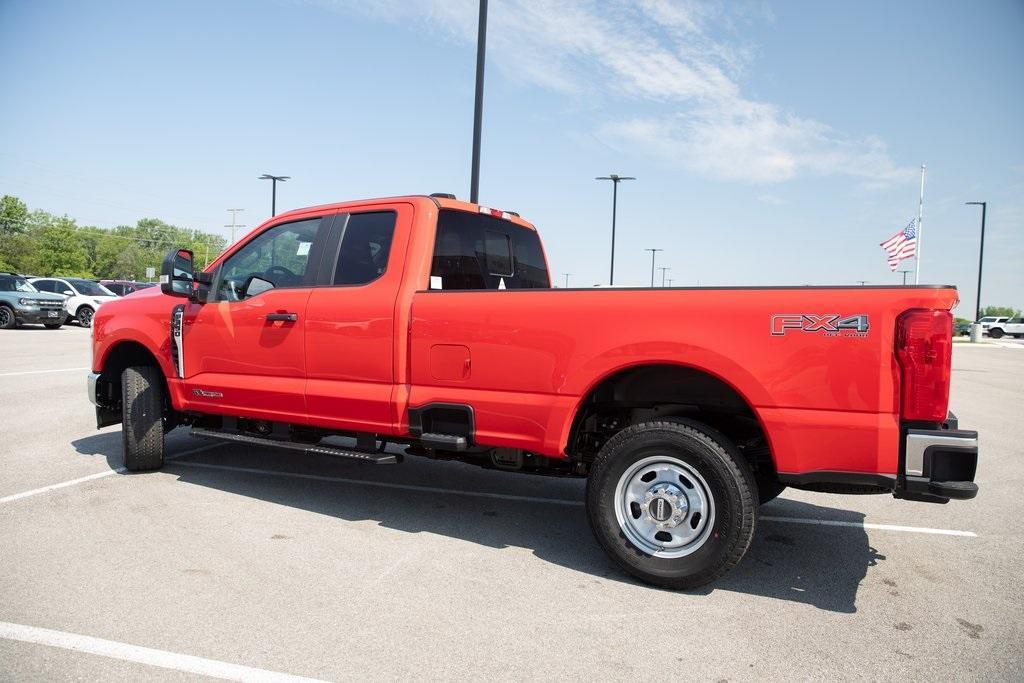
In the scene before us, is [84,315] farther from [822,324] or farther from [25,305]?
[822,324]

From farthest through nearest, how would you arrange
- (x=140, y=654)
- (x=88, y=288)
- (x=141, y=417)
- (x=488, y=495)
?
(x=88, y=288) → (x=141, y=417) → (x=488, y=495) → (x=140, y=654)

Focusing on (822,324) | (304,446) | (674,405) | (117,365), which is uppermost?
(822,324)

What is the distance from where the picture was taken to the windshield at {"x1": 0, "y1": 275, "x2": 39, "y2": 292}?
22225 mm

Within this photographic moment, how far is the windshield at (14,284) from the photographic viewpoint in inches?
875

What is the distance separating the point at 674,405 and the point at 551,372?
74 cm

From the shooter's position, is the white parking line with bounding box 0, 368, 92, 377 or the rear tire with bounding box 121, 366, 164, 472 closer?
the rear tire with bounding box 121, 366, 164, 472

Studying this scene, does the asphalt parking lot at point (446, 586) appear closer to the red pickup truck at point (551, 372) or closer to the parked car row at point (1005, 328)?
the red pickup truck at point (551, 372)

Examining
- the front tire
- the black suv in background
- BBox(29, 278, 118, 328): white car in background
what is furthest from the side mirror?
BBox(29, 278, 118, 328): white car in background

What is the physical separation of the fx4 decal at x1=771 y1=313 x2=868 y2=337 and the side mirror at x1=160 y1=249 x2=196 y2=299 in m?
4.12

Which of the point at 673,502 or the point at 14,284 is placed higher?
the point at 14,284

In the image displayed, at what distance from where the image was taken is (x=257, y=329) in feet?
15.8

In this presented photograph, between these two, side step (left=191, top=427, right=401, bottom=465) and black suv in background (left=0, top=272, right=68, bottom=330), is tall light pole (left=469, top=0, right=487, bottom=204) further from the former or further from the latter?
black suv in background (left=0, top=272, right=68, bottom=330)

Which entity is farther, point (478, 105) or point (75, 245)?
point (75, 245)

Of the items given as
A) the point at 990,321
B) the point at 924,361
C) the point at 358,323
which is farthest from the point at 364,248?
the point at 990,321
